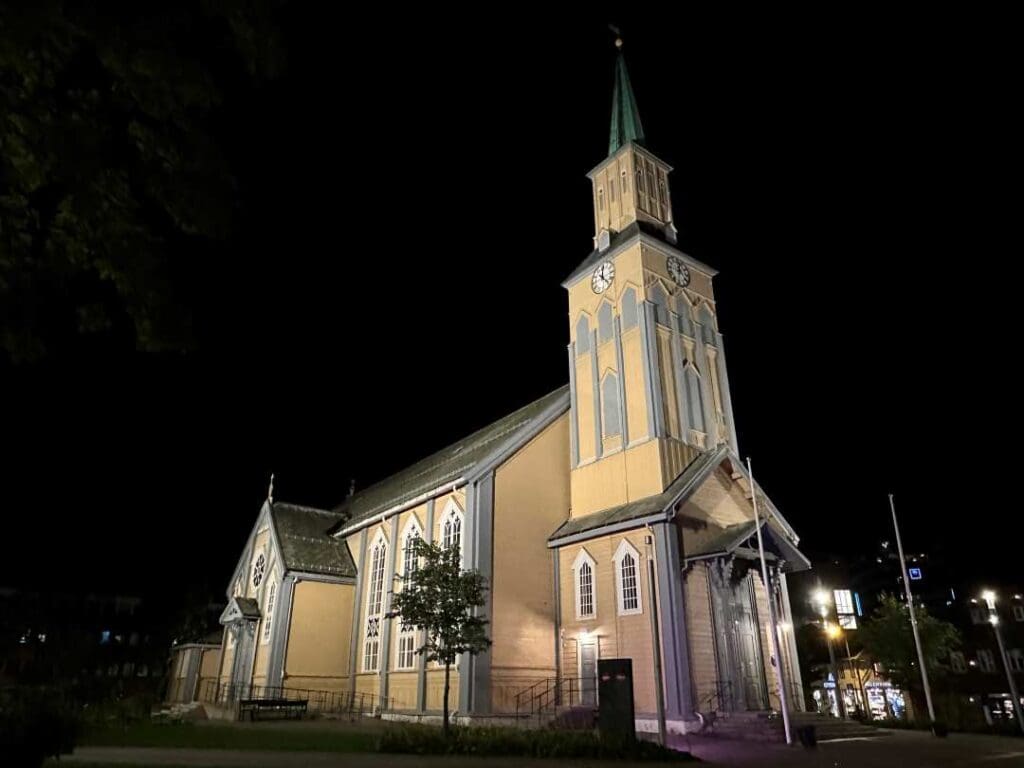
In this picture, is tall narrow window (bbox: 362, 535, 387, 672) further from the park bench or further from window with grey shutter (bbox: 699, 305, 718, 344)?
window with grey shutter (bbox: 699, 305, 718, 344)

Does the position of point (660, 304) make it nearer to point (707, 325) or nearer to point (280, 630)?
point (707, 325)

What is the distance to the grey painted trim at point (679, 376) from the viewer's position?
95.2 feet

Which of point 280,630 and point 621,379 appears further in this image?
point 280,630

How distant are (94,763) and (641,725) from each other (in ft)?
52.7

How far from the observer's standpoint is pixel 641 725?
22.5 metres

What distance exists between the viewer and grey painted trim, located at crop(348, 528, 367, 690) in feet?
105

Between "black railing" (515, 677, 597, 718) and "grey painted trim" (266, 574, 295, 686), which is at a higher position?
"grey painted trim" (266, 574, 295, 686)

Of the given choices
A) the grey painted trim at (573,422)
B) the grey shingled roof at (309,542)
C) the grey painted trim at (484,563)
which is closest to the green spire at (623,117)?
the grey painted trim at (573,422)

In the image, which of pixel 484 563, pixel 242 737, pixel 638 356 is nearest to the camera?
pixel 242 737

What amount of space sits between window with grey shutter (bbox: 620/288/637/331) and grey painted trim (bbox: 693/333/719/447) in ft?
11.0

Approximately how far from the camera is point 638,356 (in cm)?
2975

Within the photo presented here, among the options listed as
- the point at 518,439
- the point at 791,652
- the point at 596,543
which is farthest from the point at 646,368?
the point at 791,652

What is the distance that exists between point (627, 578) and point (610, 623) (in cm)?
175

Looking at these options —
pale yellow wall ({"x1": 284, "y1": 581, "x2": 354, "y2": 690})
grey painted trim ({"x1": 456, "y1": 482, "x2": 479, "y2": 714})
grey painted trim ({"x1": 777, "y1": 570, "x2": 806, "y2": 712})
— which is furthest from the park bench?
grey painted trim ({"x1": 777, "y1": 570, "x2": 806, "y2": 712})
